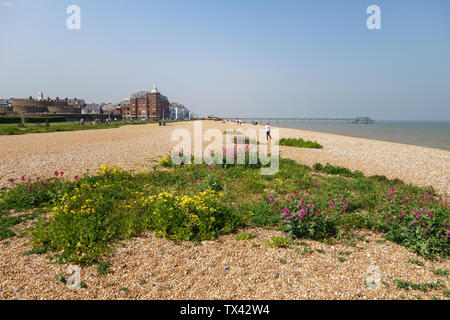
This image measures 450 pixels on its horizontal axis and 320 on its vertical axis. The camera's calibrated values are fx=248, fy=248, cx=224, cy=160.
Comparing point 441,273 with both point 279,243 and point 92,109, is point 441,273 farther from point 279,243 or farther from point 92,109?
point 92,109

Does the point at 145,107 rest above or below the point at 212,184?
above

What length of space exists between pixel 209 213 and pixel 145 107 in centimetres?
14270

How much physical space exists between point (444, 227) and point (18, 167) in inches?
670

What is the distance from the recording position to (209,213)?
661 centimetres

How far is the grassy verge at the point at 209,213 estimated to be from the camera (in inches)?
224

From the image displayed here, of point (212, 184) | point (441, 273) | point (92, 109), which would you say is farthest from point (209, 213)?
point (92, 109)

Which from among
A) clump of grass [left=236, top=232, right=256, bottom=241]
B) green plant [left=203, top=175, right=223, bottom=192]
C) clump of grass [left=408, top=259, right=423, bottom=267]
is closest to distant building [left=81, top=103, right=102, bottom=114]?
green plant [left=203, top=175, right=223, bottom=192]

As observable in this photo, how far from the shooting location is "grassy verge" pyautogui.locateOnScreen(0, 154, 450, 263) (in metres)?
5.68

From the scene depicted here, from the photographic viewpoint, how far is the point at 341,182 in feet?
35.7

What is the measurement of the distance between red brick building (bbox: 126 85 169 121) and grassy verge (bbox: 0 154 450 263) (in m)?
134

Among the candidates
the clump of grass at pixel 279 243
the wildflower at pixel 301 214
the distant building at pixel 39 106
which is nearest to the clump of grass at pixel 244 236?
the clump of grass at pixel 279 243
